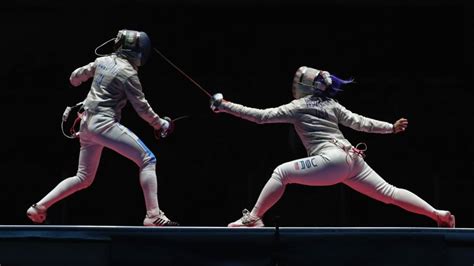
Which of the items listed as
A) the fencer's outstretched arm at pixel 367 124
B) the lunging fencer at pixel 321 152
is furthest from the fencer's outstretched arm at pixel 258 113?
the fencer's outstretched arm at pixel 367 124

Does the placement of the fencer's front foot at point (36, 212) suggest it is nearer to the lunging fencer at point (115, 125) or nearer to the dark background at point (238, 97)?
the lunging fencer at point (115, 125)

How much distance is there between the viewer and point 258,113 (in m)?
4.14

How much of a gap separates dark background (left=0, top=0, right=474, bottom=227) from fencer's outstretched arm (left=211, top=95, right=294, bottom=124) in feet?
4.91

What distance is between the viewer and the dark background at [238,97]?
5695mm

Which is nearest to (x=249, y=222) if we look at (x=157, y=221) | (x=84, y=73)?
(x=157, y=221)

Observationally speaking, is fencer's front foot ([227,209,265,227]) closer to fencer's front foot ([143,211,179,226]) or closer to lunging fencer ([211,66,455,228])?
lunging fencer ([211,66,455,228])

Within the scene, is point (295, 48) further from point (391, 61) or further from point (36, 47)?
point (36, 47)

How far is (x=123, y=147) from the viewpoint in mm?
4086

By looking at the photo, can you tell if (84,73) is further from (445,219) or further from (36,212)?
(445,219)

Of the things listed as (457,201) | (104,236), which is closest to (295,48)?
(457,201)

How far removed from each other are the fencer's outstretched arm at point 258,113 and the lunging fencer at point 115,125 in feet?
1.04

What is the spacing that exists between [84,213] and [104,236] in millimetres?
2077

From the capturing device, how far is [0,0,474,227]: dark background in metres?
5.70

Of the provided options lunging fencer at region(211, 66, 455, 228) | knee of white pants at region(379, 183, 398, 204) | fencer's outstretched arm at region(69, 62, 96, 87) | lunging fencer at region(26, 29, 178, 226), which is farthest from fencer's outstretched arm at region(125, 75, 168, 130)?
knee of white pants at region(379, 183, 398, 204)
